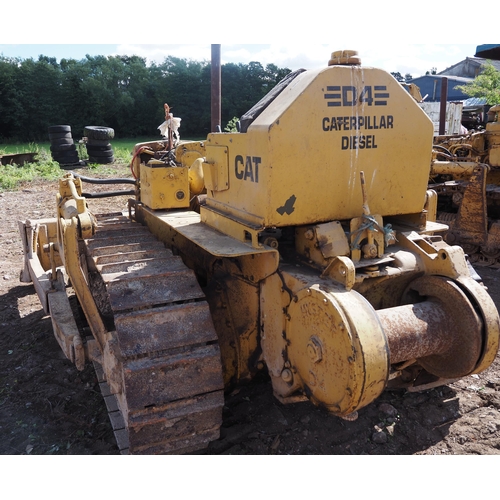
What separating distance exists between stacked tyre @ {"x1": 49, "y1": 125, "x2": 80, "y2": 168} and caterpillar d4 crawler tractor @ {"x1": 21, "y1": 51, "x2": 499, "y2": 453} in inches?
615

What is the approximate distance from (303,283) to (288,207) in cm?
50

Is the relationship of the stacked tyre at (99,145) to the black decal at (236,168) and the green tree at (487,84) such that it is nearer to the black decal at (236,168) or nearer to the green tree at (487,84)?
the black decal at (236,168)

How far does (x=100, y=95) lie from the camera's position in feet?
112

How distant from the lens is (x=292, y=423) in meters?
3.68

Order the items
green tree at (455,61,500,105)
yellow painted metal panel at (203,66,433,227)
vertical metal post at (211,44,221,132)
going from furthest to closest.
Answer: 1. green tree at (455,61,500,105)
2. vertical metal post at (211,44,221,132)
3. yellow painted metal panel at (203,66,433,227)

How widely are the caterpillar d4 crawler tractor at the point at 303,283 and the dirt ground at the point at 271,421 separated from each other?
0.29 meters

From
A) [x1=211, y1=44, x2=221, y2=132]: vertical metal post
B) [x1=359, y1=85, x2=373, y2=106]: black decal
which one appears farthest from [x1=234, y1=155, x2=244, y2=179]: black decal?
[x1=211, y1=44, x2=221, y2=132]: vertical metal post

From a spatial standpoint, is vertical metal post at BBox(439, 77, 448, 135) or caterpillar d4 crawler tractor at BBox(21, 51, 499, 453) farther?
vertical metal post at BBox(439, 77, 448, 135)

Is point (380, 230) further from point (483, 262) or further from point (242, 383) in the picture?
point (483, 262)

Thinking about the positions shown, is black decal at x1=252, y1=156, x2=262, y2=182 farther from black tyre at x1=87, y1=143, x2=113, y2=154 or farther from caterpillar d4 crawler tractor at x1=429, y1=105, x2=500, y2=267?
black tyre at x1=87, y1=143, x2=113, y2=154

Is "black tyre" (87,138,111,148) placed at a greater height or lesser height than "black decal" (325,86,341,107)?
lesser

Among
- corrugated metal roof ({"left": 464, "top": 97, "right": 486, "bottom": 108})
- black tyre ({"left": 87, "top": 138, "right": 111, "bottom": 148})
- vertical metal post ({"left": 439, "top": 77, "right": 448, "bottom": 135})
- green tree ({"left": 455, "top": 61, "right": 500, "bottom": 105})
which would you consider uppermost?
green tree ({"left": 455, "top": 61, "right": 500, "bottom": 105})

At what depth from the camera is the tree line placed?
106 ft

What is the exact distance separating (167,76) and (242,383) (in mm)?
33618
